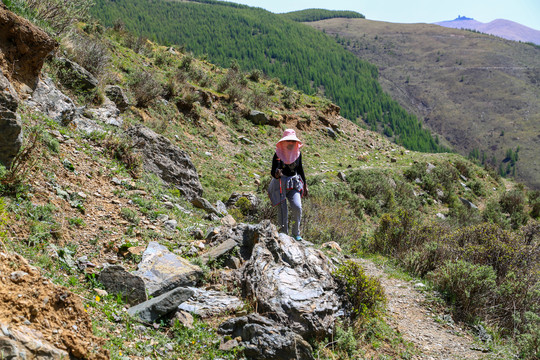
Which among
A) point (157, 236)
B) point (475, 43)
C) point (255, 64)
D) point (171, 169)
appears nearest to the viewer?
point (157, 236)

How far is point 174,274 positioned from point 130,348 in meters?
1.00

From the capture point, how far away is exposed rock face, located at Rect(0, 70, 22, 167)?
3.31m

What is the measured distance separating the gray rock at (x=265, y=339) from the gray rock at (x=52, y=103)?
4.38 m

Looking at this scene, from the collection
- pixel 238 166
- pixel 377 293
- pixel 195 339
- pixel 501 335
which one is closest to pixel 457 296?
pixel 501 335

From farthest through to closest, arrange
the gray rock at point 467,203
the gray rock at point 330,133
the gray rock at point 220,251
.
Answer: the gray rock at point 330,133, the gray rock at point 467,203, the gray rock at point 220,251

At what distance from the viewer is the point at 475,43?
5044 inches

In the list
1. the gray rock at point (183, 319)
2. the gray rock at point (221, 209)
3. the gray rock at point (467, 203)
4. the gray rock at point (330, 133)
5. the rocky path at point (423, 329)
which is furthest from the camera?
the gray rock at point (330, 133)

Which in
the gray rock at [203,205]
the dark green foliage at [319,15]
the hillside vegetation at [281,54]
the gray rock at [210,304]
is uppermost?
the dark green foliage at [319,15]

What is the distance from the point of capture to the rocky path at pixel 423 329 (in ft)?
12.2

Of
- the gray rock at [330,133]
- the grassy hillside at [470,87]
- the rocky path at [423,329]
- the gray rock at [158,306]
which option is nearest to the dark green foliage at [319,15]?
the grassy hillside at [470,87]

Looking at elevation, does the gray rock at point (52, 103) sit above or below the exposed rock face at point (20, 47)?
below

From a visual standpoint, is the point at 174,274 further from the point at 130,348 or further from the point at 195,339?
the point at 130,348

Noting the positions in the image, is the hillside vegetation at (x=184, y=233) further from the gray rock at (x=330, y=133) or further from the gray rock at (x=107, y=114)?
the gray rock at (x=330, y=133)

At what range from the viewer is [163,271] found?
3.42m
